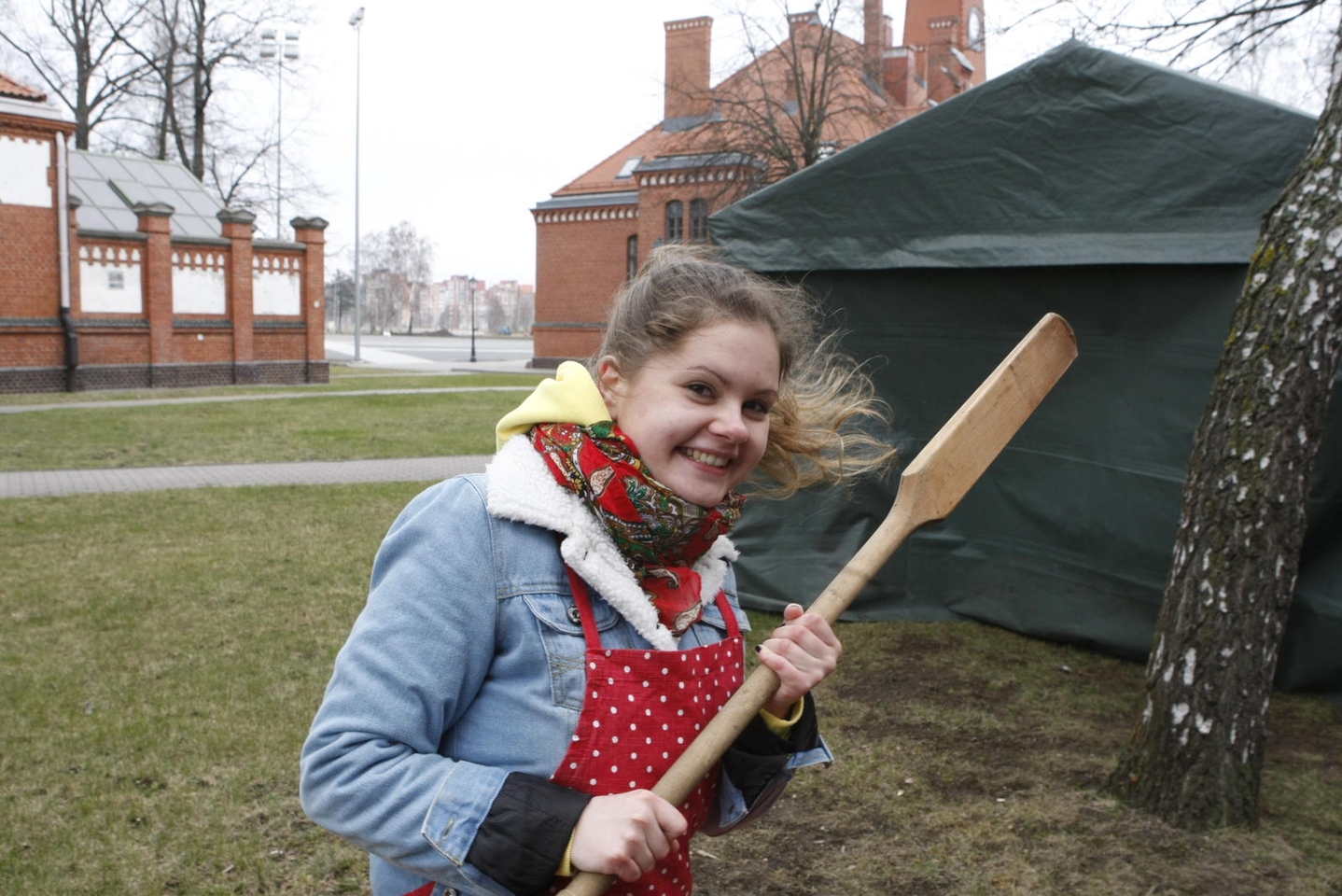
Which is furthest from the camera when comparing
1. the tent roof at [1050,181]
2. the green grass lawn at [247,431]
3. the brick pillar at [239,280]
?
the brick pillar at [239,280]

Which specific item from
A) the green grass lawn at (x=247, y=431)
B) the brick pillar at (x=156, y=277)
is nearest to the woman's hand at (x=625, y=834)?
the green grass lawn at (x=247, y=431)

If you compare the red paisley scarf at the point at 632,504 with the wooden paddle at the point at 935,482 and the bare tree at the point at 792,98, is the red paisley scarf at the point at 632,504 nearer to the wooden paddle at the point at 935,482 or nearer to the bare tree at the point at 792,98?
the wooden paddle at the point at 935,482

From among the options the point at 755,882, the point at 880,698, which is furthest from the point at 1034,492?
the point at 755,882

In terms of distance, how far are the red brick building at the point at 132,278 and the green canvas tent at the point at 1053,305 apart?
19018 mm

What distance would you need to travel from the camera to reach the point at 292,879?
3.29m

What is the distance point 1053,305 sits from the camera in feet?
17.2

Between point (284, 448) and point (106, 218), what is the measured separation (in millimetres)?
14234

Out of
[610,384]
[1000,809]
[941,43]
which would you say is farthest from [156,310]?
[941,43]

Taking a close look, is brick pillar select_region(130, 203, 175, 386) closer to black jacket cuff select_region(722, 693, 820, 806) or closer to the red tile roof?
the red tile roof

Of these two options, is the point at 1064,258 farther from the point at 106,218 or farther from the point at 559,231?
the point at 559,231

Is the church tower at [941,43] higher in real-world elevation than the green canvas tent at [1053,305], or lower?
higher

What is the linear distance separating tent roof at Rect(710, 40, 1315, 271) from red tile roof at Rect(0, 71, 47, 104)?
1910cm

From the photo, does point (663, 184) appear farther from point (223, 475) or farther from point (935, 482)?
point (935, 482)

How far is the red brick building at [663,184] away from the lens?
1198 inches
